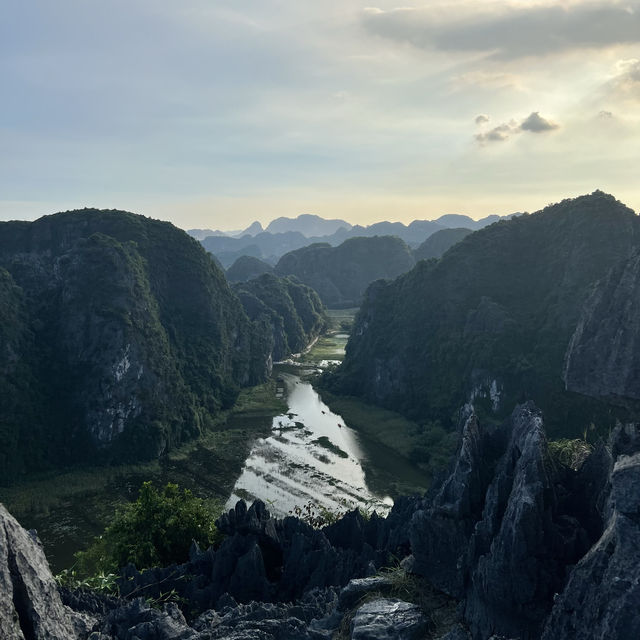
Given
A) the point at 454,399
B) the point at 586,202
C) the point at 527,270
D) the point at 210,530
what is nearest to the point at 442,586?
the point at 210,530

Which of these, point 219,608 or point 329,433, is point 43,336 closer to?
point 329,433

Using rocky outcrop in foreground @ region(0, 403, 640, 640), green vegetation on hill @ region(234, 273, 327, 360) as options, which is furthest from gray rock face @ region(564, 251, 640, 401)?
green vegetation on hill @ region(234, 273, 327, 360)

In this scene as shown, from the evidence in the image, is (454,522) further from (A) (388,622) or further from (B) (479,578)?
(A) (388,622)

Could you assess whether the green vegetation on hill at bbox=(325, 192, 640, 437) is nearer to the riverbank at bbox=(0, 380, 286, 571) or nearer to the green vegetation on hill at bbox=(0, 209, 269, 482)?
the riverbank at bbox=(0, 380, 286, 571)

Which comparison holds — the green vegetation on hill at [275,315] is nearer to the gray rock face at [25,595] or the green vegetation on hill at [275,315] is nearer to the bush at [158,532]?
the bush at [158,532]

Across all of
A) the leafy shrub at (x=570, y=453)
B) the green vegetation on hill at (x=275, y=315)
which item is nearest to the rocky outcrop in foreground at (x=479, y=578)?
the leafy shrub at (x=570, y=453)

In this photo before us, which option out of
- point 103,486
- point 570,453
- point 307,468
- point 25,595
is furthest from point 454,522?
point 103,486
